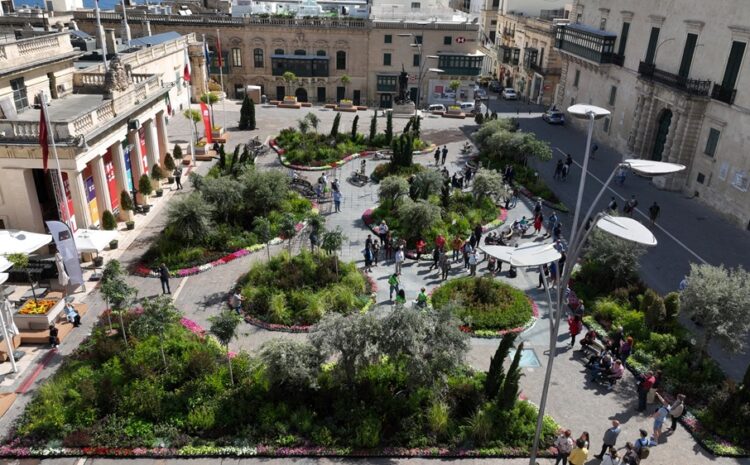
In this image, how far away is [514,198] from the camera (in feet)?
110

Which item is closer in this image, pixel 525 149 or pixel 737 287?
pixel 737 287

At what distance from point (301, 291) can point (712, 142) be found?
90.6ft

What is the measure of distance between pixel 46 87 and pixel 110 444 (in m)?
23.1

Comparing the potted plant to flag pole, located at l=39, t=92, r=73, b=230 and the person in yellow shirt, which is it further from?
the person in yellow shirt

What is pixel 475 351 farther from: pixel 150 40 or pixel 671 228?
pixel 150 40

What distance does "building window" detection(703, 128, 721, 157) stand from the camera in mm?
33953

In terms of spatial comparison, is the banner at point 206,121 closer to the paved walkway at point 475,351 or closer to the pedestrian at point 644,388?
the paved walkway at point 475,351

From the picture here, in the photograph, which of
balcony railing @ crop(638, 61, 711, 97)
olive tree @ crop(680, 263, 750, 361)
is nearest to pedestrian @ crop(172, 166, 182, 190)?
olive tree @ crop(680, 263, 750, 361)

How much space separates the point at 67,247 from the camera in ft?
68.8

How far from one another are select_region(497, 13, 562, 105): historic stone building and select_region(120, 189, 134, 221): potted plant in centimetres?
4965

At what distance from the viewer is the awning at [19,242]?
1994 cm

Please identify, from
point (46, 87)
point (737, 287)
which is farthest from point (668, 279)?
point (46, 87)

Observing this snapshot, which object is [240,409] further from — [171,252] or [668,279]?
[668,279]

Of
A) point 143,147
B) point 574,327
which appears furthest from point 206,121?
point 574,327
